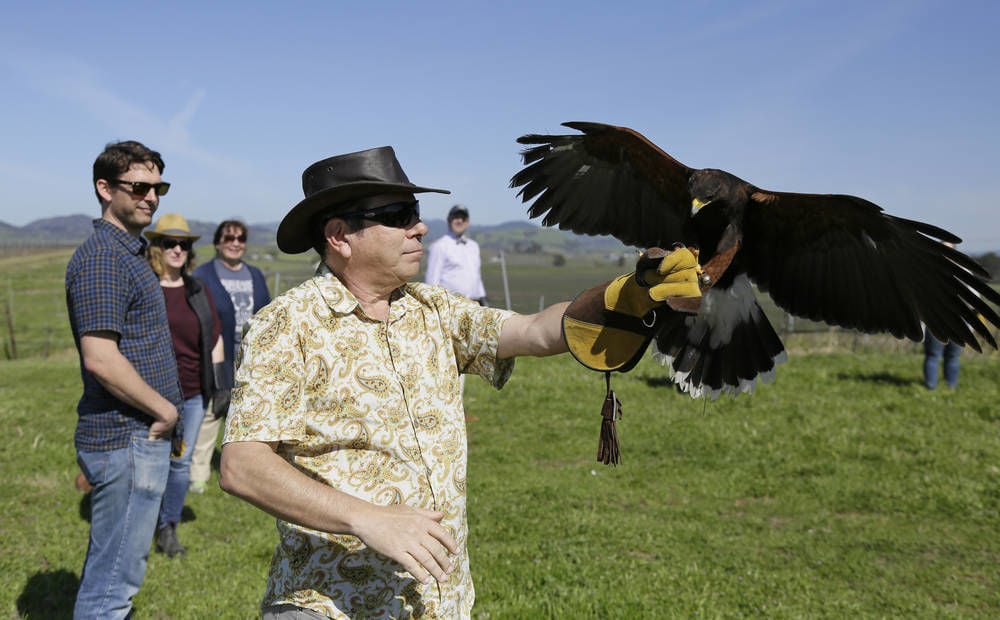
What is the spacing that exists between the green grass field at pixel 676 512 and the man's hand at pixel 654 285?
2437 millimetres

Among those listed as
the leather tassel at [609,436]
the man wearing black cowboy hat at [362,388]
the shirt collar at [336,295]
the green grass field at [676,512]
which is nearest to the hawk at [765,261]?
the leather tassel at [609,436]

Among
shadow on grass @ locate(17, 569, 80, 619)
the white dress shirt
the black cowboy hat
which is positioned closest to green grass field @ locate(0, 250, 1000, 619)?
shadow on grass @ locate(17, 569, 80, 619)

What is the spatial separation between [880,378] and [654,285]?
962cm

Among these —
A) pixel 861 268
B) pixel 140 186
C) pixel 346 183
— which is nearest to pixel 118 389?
pixel 140 186

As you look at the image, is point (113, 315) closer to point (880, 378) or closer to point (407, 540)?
point (407, 540)

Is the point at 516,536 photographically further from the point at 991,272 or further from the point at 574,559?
the point at 991,272

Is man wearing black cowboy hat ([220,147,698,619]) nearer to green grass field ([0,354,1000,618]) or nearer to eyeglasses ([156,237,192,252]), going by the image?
Answer: green grass field ([0,354,1000,618])

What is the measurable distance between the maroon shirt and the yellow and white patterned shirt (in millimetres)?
3194

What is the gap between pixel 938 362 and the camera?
30.5 ft

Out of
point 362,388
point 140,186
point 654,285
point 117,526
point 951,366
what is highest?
point 140,186

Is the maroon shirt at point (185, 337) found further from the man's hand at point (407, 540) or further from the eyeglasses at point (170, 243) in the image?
the man's hand at point (407, 540)

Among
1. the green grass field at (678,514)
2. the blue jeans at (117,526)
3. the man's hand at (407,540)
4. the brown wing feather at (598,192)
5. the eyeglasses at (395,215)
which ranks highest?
the brown wing feather at (598,192)

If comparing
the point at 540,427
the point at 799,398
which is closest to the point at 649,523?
the point at 540,427

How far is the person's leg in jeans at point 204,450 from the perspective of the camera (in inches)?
244
